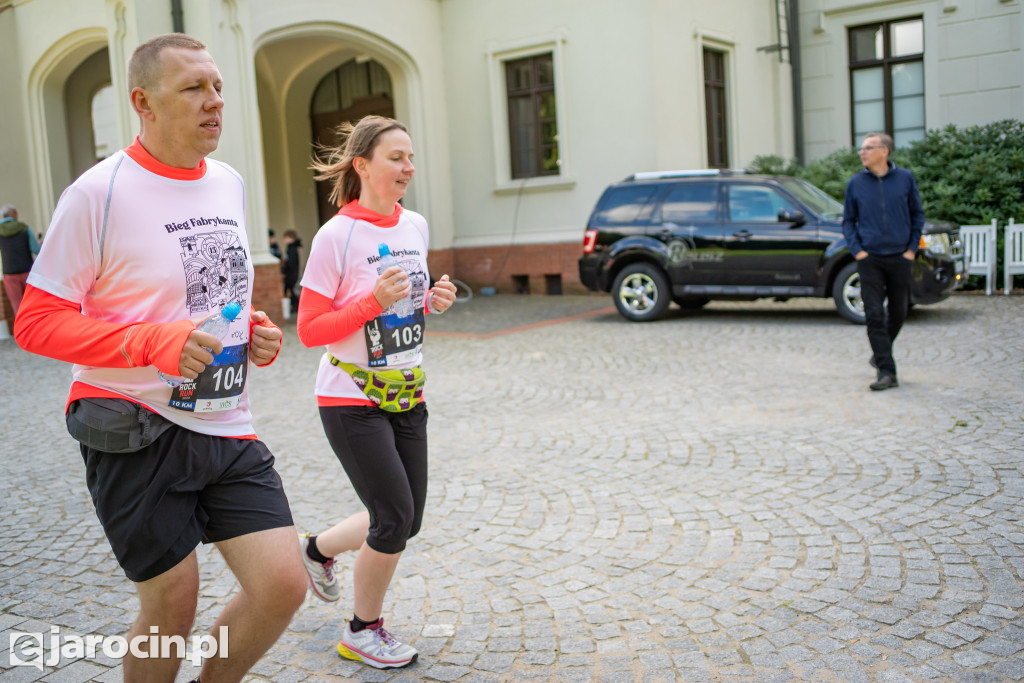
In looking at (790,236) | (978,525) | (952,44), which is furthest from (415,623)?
(952,44)

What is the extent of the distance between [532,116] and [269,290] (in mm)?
6349

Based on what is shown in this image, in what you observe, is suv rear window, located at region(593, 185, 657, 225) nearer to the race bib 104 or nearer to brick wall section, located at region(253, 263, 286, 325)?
brick wall section, located at region(253, 263, 286, 325)

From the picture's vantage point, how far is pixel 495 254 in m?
17.7

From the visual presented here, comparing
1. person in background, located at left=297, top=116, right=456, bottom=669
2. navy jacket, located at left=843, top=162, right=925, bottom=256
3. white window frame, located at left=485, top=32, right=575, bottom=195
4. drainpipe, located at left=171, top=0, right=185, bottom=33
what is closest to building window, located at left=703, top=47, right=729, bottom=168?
white window frame, located at left=485, top=32, right=575, bottom=195

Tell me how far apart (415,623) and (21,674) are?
1.40 meters

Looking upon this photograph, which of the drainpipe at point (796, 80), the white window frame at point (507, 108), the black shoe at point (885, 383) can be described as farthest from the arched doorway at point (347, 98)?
the black shoe at point (885, 383)

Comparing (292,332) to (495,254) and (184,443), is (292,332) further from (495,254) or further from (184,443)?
(184,443)

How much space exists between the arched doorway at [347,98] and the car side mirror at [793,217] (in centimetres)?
943

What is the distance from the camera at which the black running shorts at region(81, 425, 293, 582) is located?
234 centimetres

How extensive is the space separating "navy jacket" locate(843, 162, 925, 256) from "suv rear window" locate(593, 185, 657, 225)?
506 centimetres

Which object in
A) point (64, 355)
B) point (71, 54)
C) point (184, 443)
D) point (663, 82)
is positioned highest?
point (71, 54)

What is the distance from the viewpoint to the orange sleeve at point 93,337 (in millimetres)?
2164

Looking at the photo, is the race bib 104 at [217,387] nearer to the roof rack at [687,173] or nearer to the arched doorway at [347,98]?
the roof rack at [687,173]

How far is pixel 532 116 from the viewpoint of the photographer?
17281 mm
